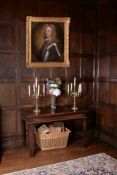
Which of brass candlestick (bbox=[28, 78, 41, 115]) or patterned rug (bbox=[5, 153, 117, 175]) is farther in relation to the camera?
brass candlestick (bbox=[28, 78, 41, 115])

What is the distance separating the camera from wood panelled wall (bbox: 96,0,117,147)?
389 centimetres

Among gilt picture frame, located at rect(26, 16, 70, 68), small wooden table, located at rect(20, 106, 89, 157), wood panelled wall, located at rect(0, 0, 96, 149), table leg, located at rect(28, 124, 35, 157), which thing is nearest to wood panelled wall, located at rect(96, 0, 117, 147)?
wood panelled wall, located at rect(0, 0, 96, 149)

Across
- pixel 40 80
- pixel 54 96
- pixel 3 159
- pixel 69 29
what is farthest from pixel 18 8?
pixel 3 159

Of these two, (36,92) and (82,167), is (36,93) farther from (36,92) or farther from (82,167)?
(82,167)

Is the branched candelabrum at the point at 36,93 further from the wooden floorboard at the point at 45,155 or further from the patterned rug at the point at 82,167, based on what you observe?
the patterned rug at the point at 82,167

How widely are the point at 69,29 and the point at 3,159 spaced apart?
2585mm

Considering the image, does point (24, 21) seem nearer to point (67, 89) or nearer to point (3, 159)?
point (67, 89)

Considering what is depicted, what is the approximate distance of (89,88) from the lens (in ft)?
14.6

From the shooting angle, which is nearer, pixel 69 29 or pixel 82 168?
pixel 82 168

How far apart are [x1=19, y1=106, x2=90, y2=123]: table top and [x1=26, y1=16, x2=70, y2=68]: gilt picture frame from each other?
32.0 inches

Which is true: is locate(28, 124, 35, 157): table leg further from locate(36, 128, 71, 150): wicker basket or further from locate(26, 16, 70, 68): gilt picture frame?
locate(26, 16, 70, 68): gilt picture frame

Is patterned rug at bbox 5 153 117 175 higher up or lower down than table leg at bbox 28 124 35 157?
lower down

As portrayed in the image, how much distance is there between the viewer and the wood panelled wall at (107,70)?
3.89 meters

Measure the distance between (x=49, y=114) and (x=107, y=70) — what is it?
145cm
